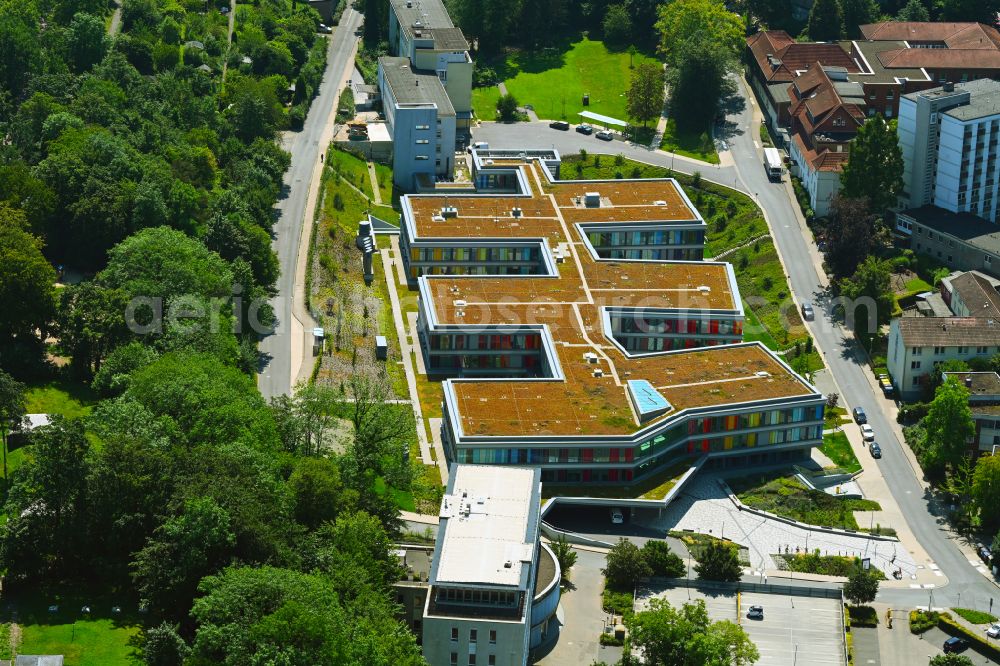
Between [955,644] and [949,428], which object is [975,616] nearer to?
[955,644]

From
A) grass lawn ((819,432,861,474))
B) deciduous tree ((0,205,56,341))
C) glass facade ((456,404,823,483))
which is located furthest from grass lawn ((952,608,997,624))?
deciduous tree ((0,205,56,341))

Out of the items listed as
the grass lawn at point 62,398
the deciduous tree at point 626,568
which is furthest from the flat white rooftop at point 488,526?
the grass lawn at point 62,398

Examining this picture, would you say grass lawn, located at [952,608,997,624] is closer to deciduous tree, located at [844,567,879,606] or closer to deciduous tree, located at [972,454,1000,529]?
deciduous tree, located at [844,567,879,606]

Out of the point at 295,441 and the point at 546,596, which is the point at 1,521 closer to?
the point at 295,441

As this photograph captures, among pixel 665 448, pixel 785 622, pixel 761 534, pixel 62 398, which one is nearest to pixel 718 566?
pixel 785 622

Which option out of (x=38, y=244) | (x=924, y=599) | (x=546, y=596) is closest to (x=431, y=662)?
(x=546, y=596)
